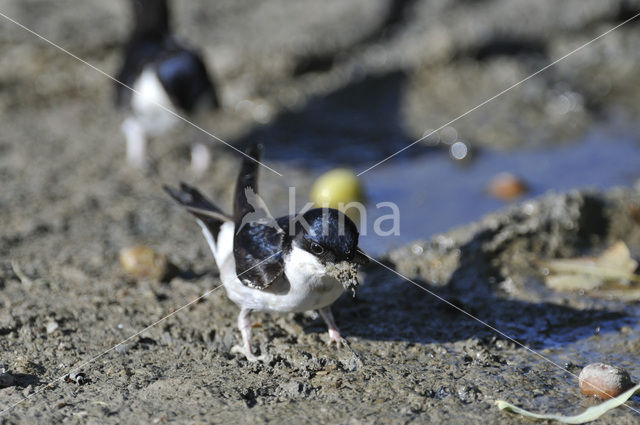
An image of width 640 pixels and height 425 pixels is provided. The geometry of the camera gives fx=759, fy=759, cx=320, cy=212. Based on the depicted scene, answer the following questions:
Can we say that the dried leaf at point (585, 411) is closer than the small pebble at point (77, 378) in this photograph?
Yes

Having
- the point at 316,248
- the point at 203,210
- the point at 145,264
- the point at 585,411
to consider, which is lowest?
the point at 145,264

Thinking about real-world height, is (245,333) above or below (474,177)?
below

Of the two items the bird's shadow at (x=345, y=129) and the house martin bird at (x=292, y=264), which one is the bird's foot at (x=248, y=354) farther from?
the bird's shadow at (x=345, y=129)

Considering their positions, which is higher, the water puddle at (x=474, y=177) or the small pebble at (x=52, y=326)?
the water puddle at (x=474, y=177)

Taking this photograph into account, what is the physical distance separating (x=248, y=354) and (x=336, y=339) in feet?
1.29

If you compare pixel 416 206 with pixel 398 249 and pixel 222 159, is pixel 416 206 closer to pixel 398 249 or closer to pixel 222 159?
pixel 398 249

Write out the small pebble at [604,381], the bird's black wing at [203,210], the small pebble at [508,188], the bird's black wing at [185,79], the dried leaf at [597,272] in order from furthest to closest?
the bird's black wing at [185,79], the small pebble at [508,188], the dried leaf at [597,272], the bird's black wing at [203,210], the small pebble at [604,381]

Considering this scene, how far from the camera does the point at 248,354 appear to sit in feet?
10.5

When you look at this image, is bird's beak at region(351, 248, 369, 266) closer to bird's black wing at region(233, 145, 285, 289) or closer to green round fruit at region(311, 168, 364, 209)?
bird's black wing at region(233, 145, 285, 289)

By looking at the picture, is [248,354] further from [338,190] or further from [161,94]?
[161,94]

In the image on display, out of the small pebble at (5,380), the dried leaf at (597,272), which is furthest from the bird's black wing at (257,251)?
the dried leaf at (597,272)

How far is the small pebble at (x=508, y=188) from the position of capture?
17.0 feet

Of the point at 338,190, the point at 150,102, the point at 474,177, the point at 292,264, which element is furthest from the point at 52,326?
the point at 474,177

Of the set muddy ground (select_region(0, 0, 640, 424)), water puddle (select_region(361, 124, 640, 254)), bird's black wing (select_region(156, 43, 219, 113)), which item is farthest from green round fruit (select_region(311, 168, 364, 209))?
bird's black wing (select_region(156, 43, 219, 113))
